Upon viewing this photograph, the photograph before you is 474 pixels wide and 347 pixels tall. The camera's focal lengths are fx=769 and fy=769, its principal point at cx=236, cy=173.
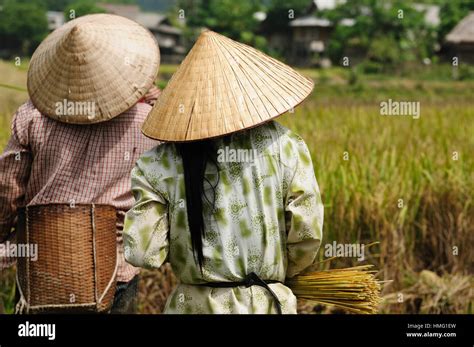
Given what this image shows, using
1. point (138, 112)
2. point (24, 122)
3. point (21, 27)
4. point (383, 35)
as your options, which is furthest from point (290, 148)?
point (383, 35)

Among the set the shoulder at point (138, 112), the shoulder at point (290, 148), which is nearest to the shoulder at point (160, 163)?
the shoulder at point (290, 148)

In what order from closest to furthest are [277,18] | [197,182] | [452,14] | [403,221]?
[197,182] < [403,221] < [452,14] < [277,18]

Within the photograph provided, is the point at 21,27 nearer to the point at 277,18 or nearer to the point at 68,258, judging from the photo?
the point at 277,18

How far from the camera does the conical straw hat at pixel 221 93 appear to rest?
5.79 ft

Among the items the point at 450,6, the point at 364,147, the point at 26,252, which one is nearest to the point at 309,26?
the point at 450,6

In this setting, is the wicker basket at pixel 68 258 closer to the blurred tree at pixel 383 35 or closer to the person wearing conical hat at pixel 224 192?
the person wearing conical hat at pixel 224 192

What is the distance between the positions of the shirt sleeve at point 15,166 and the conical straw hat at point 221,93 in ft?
1.89

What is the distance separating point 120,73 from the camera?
2.27 m

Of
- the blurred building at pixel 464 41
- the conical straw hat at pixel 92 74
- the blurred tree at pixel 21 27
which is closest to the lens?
the conical straw hat at pixel 92 74

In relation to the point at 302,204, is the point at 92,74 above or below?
above

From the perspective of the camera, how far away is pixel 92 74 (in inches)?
89.4

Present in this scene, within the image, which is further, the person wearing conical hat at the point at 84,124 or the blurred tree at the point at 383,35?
the blurred tree at the point at 383,35

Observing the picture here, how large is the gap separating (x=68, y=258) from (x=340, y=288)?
2.51 feet

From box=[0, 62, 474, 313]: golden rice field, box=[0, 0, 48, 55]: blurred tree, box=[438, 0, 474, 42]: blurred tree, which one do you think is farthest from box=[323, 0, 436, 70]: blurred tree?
box=[0, 62, 474, 313]: golden rice field
